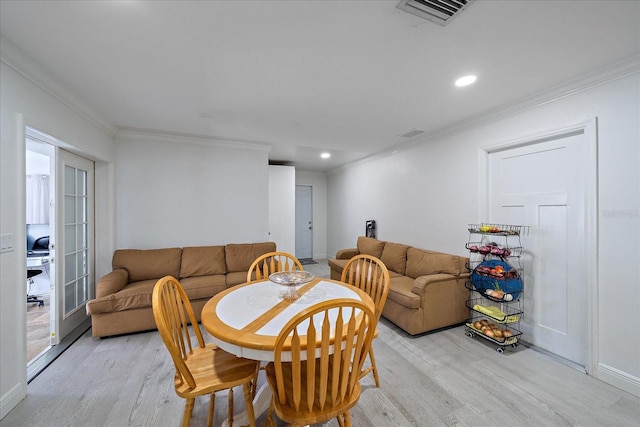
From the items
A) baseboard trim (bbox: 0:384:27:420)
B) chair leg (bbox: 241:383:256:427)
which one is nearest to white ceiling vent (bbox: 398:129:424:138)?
chair leg (bbox: 241:383:256:427)

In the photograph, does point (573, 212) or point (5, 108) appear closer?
point (5, 108)

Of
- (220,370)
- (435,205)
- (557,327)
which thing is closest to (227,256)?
(220,370)

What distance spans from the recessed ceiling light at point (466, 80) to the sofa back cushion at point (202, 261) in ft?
11.5

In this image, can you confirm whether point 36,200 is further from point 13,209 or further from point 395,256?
point 395,256

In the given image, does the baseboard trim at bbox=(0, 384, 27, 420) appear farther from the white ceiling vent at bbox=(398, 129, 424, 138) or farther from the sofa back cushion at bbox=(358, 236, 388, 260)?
the white ceiling vent at bbox=(398, 129, 424, 138)

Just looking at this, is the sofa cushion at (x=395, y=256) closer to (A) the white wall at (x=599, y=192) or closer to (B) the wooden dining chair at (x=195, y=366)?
(A) the white wall at (x=599, y=192)

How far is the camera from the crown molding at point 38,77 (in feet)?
5.53

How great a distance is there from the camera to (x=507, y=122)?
270 centimetres

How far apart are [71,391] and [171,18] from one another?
8.82 feet

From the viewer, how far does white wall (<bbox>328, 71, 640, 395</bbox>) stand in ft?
6.18

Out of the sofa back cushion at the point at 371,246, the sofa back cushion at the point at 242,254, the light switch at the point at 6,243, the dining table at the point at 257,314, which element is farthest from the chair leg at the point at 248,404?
the sofa back cushion at the point at 371,246

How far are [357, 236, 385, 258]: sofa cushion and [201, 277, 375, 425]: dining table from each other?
2.30 m

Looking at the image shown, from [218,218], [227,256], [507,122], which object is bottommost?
[227,256]

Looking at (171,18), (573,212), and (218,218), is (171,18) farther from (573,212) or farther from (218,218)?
(573,212)
